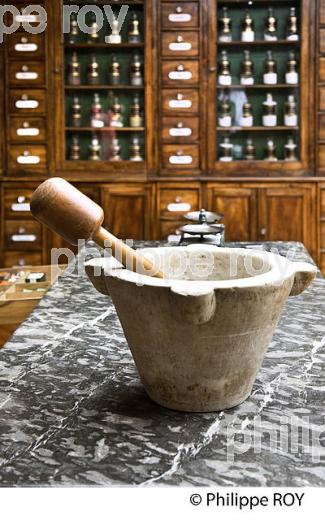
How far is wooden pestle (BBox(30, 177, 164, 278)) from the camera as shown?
1.04 m

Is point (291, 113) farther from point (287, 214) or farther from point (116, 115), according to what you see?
point (116, 115)

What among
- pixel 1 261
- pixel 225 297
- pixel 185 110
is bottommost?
pixel 1 261

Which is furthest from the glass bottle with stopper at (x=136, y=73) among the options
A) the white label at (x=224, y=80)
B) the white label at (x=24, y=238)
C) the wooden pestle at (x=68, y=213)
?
the wooden pestle at (x=68, y=213)

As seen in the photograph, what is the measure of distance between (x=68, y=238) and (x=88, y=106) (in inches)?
158

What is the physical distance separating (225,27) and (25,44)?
4.24ft

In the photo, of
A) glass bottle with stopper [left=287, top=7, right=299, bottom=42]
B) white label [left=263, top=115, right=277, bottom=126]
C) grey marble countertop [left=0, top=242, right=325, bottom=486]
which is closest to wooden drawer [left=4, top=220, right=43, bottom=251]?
white label [left=263, top=115, right=277, bottom=126]

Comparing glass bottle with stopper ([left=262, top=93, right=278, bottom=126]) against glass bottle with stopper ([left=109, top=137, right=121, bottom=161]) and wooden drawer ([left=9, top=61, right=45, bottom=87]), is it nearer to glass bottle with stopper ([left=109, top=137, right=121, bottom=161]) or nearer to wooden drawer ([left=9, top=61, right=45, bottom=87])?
glass bottle with stopper ([left=109, top=137, right=121, bottom=161])

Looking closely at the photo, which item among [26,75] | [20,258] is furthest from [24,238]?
[26,75]

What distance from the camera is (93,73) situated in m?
4.87
